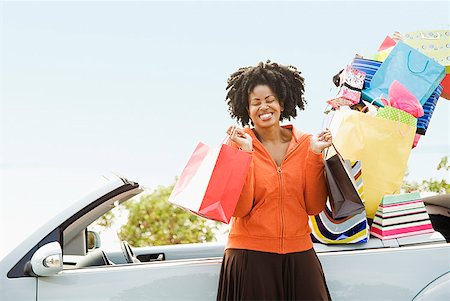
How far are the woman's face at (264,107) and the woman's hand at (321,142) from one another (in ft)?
0.69

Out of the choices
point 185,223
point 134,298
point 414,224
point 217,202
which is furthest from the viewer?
point 185,223

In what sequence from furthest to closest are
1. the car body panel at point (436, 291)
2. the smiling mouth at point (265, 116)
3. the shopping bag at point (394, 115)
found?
the shopping bag at point (394, 115) < the car body panel at point (436, 291) < the smiling mouth at point (265, 116)

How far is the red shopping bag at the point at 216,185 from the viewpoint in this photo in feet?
9.47

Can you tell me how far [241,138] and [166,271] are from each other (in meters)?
0.75

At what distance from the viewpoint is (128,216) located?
7.24m

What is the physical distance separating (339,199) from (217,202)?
58 cm

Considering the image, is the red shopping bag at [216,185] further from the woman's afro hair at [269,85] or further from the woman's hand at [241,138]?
the woman's afro hair at [269,85]

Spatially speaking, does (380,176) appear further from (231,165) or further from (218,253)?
(218,253)

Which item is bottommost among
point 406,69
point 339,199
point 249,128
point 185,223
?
point 185,223

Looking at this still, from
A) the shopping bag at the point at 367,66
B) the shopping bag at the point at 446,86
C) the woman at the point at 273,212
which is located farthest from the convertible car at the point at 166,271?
the shopping bag at the point at 446,86

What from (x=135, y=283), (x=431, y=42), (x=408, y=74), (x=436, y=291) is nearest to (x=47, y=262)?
(x=135, y=283)

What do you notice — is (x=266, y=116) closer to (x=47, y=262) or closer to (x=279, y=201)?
(x=279, y=201)

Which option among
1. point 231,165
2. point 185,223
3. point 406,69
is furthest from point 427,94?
point 185,223

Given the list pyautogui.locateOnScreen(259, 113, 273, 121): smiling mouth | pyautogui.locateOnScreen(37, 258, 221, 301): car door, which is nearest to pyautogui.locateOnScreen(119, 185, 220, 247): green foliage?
pyautogui.locateOnScreen(37, 258, 221, 301): car door
